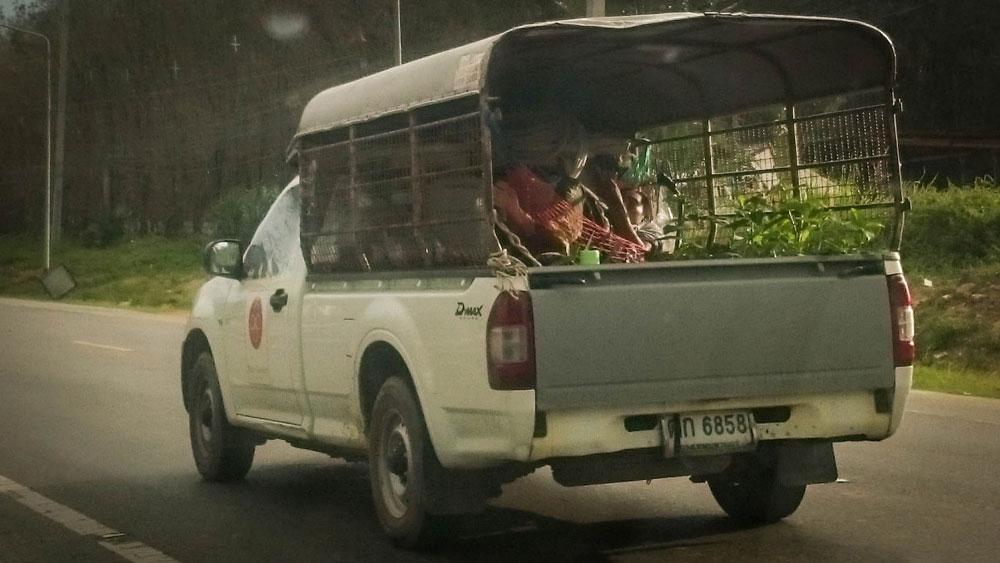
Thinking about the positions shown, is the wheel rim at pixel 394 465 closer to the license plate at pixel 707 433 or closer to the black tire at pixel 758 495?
the license plate at pixel 707 433

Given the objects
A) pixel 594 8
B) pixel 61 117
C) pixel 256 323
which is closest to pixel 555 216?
pixel 256 323

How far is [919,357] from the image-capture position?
58.6 feet

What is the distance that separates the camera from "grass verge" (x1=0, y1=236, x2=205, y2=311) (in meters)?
42.6

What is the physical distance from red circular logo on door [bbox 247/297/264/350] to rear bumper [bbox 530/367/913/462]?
286cm

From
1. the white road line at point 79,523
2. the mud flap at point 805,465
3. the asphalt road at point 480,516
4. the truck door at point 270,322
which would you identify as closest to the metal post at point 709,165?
the asphalt road at point 480,516

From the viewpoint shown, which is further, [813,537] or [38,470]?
[38,470]

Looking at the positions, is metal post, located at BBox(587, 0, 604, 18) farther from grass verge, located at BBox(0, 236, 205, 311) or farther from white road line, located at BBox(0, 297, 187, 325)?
grass verge, located at BBox(0, 236, 205, 311)

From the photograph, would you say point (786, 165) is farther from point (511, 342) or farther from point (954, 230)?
point (954, 230)

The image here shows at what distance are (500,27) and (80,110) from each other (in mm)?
31154

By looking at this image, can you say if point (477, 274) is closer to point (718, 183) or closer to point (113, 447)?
point (718, 183)

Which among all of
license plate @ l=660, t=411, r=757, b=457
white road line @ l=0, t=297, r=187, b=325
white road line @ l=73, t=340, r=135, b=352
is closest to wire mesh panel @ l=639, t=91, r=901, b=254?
license plate @ l=660, t=411, r=757, b=457

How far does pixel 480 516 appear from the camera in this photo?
8.23m

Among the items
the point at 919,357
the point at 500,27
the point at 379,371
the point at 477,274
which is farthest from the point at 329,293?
the point at 500,27

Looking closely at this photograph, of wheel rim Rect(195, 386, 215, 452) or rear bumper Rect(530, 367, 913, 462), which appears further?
wheel rim Rect(195, 386, 215, 452)
